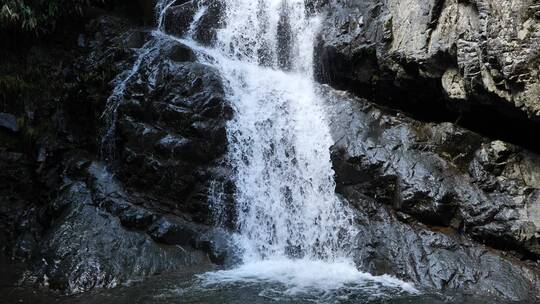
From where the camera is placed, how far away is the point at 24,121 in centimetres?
1103

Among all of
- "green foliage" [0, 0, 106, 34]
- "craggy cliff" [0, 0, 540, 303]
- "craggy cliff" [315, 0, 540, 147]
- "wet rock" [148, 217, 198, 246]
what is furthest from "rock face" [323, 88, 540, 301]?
"green foliage" [0, 0, 106, 34]

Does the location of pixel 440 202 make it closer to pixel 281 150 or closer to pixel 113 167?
pixel 281 150

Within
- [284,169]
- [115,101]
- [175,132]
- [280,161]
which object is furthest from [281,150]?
[115,101]

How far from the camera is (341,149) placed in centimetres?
1016

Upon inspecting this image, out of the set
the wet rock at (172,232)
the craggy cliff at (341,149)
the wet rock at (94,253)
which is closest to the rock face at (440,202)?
the craggy cliff at (341,149)

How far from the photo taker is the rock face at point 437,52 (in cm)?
740

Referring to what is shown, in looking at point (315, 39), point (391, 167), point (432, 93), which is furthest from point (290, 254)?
point (315, 39)

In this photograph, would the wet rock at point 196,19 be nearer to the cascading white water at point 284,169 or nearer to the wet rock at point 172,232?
the cascading white water at point 284,169

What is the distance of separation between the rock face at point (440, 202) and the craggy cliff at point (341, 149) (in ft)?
0.09

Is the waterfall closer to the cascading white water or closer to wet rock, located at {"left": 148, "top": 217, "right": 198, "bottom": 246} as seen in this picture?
the cascading white water

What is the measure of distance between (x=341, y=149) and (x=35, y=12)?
9347 millimetres

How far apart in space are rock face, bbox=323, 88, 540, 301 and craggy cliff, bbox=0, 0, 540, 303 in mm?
28

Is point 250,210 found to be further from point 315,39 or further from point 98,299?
point 315,39

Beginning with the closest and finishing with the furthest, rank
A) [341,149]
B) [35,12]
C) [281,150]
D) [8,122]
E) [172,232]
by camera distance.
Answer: [172,232], [341,149], [281,150], [8,122], [35,12]
